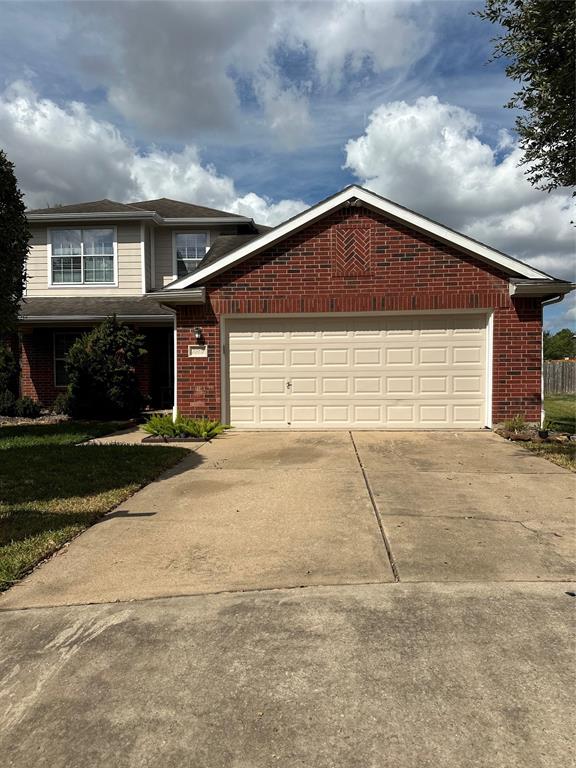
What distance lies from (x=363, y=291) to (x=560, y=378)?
20.2 m

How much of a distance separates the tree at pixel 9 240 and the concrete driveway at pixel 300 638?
5631 mm

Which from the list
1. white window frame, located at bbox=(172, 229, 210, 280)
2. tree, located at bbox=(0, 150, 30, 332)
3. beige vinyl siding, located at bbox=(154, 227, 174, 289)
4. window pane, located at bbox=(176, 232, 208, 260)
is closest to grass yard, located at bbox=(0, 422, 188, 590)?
tree, located at bbox=(0, 150, 30, 332)

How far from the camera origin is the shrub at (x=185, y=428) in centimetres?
1047

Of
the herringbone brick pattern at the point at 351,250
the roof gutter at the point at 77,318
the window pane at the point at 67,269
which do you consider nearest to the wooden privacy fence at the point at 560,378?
the herringbone brick pattern at the point at 351,250

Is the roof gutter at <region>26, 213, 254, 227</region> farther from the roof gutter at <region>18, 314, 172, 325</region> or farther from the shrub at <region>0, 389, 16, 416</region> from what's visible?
the shrub at <region>0, 389, 16, 416</region>

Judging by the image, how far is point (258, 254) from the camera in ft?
36.1

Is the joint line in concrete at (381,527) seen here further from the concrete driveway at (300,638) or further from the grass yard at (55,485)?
the grass yard at (55,485)

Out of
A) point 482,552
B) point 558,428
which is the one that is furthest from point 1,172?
point 558,428

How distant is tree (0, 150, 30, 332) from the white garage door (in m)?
4.08

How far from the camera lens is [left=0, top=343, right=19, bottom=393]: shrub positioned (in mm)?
14586

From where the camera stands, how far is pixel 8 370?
14719mm

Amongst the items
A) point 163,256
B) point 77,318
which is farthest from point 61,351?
point 163,256

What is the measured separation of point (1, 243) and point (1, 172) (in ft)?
4.00

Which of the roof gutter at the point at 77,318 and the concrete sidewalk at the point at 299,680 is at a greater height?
the roof gutter at the point at 77,318
